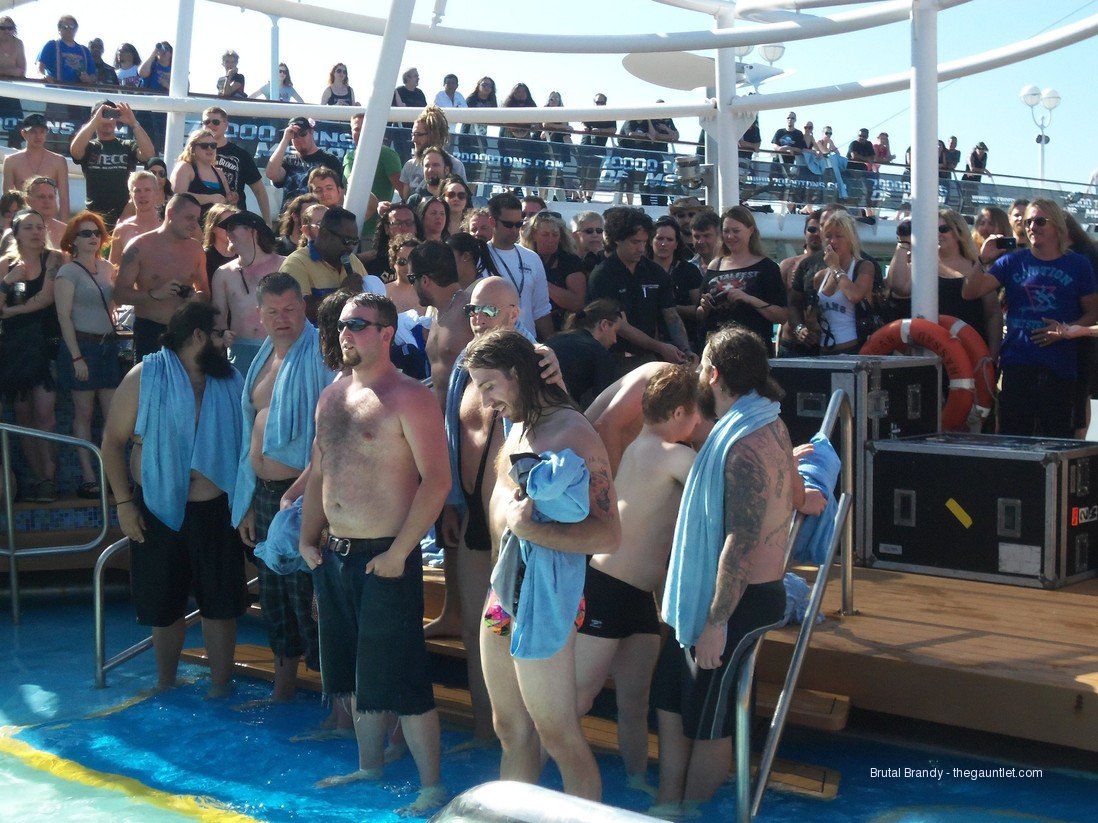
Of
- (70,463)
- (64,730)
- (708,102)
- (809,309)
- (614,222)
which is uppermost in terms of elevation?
(708,102)

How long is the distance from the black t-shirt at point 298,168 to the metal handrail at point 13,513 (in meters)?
2.99

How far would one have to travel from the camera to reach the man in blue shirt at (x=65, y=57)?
12.6 metres

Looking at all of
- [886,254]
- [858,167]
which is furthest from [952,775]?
[886,254]

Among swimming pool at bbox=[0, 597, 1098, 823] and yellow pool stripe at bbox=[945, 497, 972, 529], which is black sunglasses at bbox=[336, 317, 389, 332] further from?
yellow pool stripe at bbox=[945, 497, 972, 529]

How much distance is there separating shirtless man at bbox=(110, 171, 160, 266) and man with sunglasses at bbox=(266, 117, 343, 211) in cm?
117

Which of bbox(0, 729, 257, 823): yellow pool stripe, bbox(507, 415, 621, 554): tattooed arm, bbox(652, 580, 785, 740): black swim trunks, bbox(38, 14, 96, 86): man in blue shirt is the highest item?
bbox(38, 14, 96, 86): man in blue shirt

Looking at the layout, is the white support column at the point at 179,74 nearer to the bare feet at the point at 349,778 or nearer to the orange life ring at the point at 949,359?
the orange life ring at the point at 949,359

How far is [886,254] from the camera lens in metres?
21.9

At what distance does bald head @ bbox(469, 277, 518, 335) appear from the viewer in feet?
16.3

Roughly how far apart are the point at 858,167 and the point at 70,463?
1429cm

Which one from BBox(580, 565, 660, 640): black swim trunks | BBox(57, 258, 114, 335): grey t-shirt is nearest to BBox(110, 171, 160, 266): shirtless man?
BBox(57, 258, 114, 335): grey t-shirt

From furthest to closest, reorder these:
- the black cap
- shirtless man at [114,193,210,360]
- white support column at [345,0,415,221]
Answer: shirtless man at [114,193,210,360]
white support column at [345,0,415,221]
the black cap

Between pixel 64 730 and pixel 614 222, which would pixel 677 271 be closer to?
pixel 614 222

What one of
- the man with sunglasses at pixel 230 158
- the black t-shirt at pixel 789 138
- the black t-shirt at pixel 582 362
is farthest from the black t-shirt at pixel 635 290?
the black t-shirt at pixel 789 138
